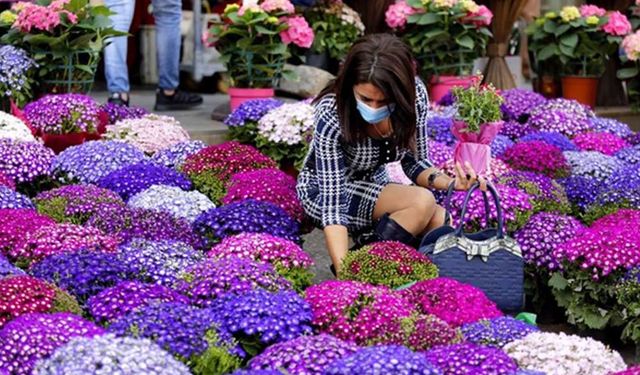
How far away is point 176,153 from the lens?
268 inches

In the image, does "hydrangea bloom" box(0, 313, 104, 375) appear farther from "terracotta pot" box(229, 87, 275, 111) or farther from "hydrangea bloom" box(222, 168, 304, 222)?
"terracotta pot" box(229, 87, 275, 111)

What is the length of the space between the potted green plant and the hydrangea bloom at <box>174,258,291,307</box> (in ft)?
10.6

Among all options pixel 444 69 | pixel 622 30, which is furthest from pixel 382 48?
pixel 622 30

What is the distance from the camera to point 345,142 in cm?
532

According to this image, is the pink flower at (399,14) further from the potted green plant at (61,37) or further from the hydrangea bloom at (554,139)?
the potted green plant at (61,37)

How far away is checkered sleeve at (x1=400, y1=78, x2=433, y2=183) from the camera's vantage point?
214 inches

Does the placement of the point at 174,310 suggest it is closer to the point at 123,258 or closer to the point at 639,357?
the point at 123,258

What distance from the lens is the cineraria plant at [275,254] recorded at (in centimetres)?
479

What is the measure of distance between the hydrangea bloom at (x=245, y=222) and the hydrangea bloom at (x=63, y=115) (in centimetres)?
179

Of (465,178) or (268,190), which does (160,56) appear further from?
(465,178)

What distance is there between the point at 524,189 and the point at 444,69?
3.17m

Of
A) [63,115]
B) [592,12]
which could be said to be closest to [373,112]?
[63,115]

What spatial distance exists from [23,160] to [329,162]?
1870 mm

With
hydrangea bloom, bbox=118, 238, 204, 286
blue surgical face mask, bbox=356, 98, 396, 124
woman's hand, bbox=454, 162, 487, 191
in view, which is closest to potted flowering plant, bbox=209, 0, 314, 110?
blue surgical face mask, bbox=356, 98, 396, 124
